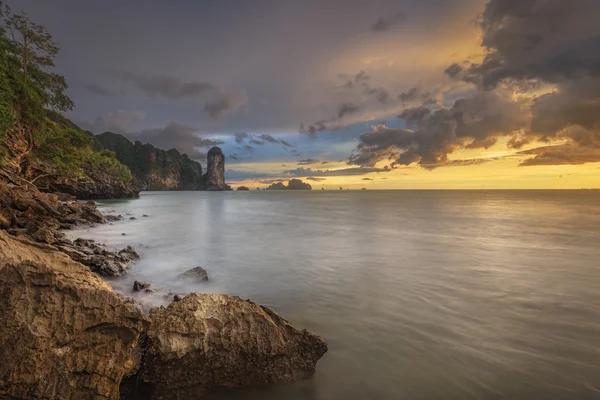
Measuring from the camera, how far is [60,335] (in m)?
3.23

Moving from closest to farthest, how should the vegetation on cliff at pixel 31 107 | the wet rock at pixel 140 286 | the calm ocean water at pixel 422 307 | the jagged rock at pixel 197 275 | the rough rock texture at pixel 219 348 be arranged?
the rough rock texture at pixel 219 348 → the calm ocean water at pixel 422 307 → the wet rock at pixel 140 286 → the jagged rock at pixel 197 275 → the vegetation on cliff at pixel 31 107

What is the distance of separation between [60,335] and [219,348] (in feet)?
6.10

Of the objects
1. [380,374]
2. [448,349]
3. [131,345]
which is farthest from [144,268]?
[448,349]

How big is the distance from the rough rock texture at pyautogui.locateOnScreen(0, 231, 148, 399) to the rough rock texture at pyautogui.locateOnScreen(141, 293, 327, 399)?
41cm

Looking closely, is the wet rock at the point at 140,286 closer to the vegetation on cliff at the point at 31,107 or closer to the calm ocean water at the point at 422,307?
the calm ocean water at the point at 422,307

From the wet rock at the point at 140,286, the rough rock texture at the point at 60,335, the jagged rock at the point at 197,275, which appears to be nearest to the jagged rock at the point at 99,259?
the wet rock at the point at 140,286

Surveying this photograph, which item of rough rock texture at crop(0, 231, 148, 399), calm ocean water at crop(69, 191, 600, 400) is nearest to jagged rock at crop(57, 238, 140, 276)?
calm ocean water at crop(69, 191, 600, 400)

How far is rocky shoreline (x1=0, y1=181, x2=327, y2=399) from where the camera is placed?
308 centimetres

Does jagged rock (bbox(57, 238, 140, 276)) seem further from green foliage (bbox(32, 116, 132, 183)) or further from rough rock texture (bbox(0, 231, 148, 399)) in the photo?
green foliage (bbox(32, 116, 132, 183))

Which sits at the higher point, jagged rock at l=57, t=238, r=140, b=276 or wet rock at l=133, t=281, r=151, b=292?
jagged rock at l=57, t=238, r=140, b=276

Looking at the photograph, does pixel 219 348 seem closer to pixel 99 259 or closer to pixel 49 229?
pixel 99 259

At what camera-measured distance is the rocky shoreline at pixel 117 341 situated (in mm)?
3084

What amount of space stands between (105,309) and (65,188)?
235 feet

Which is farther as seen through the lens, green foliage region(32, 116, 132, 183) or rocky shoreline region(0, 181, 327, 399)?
green foliage region(32, 116, 132, 183)
